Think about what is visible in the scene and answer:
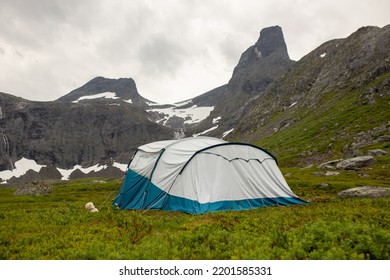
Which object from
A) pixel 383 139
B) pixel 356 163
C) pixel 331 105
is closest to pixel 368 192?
pixel 356 163

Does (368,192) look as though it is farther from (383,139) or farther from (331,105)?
(331,105)

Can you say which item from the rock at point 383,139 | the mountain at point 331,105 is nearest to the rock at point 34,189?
the mountain at point 331,105

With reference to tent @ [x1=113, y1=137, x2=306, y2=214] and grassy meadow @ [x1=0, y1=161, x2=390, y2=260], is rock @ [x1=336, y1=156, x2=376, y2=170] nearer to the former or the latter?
tent @ [x1=113, y1=137, x2=306, y2=214]

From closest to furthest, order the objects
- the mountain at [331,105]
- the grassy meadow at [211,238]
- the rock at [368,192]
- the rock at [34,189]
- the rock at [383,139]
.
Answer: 1. the grassy meadow at [211,238]
2. the rock at [368,192]
3. the rock at [34,189]
4. the rock at [383,139]
5. the mountain at [331,105]

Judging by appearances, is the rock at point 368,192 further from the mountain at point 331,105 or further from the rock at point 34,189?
the rock at point 34,189

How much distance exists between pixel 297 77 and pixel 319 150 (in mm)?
104454

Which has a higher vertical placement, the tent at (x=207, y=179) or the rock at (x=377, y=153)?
the tent at (x=207, y=179)

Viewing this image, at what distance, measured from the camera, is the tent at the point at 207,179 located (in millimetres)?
20375

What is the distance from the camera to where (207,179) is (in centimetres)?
2080

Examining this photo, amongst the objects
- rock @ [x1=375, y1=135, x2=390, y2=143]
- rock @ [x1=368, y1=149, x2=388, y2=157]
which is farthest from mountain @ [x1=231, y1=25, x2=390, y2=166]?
rock @ [x1=368, y1=149, x2=388, y2=157]

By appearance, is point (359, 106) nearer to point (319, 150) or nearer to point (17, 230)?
point (319, 150)

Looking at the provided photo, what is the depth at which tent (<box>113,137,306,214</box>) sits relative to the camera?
2038 centimetres

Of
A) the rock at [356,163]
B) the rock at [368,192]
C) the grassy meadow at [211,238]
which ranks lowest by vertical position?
the rock at [356,163]

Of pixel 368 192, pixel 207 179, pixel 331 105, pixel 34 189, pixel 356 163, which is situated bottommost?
pixel 356 163
